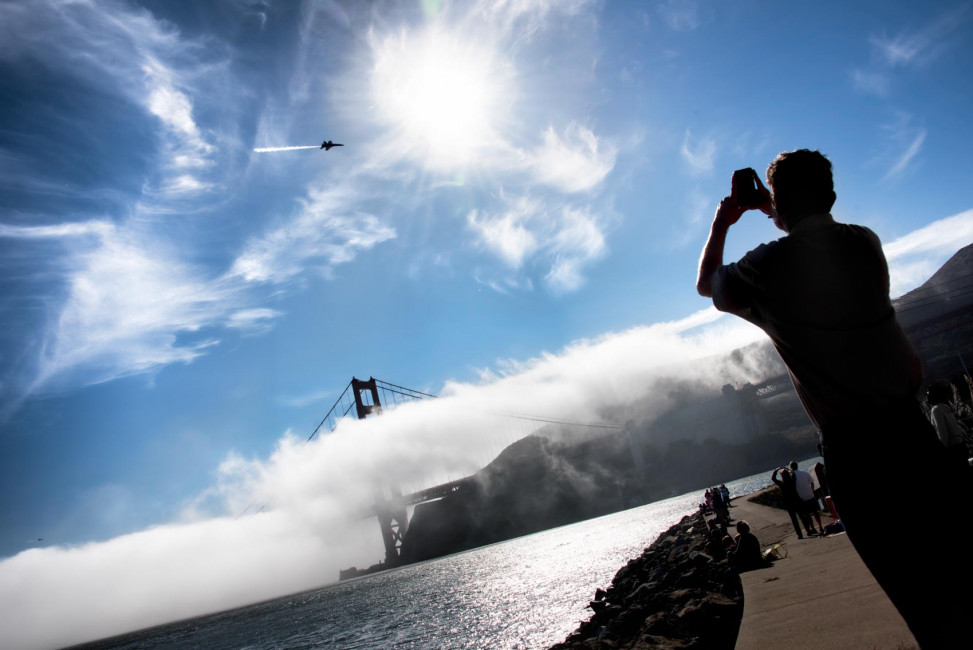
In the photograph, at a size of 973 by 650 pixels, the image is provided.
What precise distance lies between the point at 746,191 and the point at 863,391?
2.55 ft

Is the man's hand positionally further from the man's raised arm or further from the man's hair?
the man's hair

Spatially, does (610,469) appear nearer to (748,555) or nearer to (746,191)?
(748,555)

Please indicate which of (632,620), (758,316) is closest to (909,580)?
(758,316)

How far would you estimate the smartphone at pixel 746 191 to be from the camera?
5.78ft

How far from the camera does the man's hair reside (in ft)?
5.07

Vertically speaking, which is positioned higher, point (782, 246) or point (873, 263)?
point (782, 246)

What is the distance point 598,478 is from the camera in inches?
6122

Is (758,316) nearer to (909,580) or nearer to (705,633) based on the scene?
(909,580)

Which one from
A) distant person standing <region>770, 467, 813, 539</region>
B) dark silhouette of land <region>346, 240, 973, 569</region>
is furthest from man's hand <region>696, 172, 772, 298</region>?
dark silhouette of land <region>346, 240, 973, 569</region>

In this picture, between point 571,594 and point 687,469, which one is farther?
point 687,469

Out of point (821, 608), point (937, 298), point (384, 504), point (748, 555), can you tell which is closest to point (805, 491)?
point (748, 555)

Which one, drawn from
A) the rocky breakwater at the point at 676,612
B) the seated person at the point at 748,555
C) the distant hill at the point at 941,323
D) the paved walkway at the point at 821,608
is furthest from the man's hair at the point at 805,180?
the distant hill at the point at 941,323

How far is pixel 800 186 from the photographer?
61.6 inches

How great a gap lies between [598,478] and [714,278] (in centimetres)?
16319
